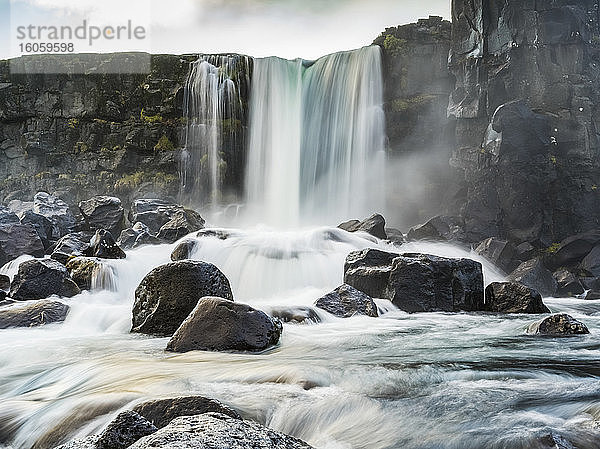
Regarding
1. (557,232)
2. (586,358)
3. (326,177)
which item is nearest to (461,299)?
(586,358)

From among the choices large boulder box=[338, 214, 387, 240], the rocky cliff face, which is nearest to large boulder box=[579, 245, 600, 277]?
the rocky cliff face

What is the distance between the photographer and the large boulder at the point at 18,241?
1578cm

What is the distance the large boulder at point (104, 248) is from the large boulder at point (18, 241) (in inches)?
88.6

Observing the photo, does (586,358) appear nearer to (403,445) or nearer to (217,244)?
(403,445)

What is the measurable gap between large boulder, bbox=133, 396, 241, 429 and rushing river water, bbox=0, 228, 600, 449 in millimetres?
726

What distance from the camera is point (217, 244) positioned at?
15.2m

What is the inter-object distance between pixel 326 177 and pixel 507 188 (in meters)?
8.23

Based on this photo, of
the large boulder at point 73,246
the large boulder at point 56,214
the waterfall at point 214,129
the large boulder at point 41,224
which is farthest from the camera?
the waterfall at point 214,129

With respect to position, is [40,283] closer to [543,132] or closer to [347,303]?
[347,303]

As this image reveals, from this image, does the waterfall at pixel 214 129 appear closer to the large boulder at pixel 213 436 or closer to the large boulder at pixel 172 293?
the large boulder at pixel 172 293

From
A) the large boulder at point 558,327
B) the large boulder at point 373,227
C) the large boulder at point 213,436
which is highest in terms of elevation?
the large boulder at point 213,436

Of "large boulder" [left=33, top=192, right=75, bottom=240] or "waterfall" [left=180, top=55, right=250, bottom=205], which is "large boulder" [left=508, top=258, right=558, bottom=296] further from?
"waterfall" [left=180, top=55, right=250, bottom=205]

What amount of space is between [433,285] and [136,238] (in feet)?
34.5

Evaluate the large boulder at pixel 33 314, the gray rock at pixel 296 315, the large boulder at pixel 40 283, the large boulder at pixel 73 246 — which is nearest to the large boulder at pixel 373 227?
the large boulder at pixel 73 246
